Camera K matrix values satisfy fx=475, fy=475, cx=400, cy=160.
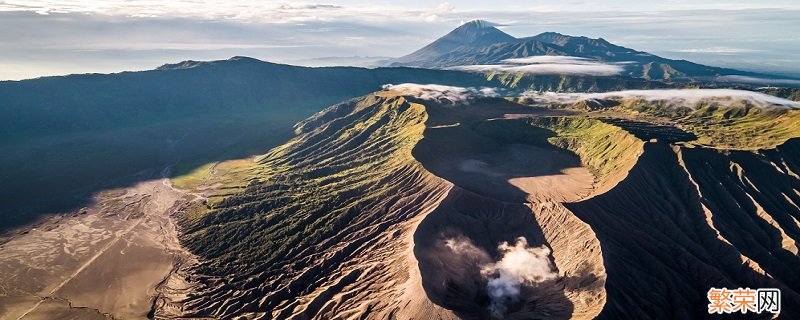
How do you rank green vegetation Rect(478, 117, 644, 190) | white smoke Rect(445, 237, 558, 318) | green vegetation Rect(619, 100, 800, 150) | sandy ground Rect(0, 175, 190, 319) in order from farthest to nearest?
green vegetation Rect(619, 100, 800, 150) → green vegetation Rect(478, 117, 644, 190) → sandy ground Rect(0, 175, 190, 319) → white smoke Rect(445, 237, 558, 318)

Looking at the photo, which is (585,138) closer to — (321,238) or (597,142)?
(597,142)

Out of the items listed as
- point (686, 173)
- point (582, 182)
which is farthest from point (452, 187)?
point (686, 173)

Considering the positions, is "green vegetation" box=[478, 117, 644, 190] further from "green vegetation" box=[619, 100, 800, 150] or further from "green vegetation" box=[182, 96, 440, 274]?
"green vegetation" box=[182, 96, 440, 274]

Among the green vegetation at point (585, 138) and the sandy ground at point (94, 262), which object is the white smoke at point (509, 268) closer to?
the green vegetation at point (585, 138)

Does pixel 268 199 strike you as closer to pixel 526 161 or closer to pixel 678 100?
pixel 526 161

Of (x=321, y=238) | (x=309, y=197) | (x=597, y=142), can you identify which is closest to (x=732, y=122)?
(x=597, y=142)

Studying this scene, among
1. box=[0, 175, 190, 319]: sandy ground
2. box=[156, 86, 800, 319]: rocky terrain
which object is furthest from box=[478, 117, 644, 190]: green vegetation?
box=[0, 175, 190, 319]: sandy ground
